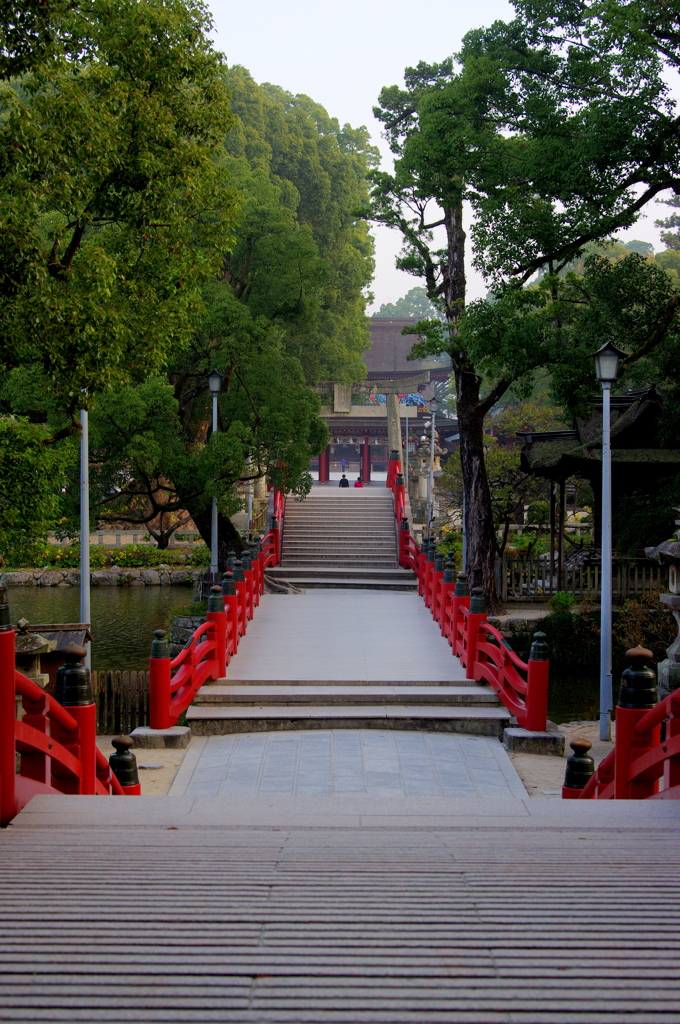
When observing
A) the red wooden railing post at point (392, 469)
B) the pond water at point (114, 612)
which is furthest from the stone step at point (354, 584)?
the red wooden railing post at point (392, 469)

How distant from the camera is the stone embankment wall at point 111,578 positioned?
30141 millimetres

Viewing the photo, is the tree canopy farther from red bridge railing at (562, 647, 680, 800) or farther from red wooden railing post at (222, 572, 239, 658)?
red bridge railing at (562, 647, 680, 800)

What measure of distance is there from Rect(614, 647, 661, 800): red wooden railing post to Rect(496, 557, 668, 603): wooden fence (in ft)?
45.1

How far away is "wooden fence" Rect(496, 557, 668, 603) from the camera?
20.5 m

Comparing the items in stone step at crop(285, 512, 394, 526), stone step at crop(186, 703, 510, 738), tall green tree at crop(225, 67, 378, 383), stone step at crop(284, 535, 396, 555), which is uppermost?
tall green tree at crop(225, 67, 378, 383)

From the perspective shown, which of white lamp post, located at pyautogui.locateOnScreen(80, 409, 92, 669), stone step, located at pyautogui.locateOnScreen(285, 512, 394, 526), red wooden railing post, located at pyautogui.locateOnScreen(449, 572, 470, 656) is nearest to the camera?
red wooden railing post, located at pyautogui.locateOnScreen(449, 572, 470, 656)

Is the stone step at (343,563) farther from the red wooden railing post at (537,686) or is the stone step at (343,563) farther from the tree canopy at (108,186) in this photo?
the red wooden railing post at (537,686)

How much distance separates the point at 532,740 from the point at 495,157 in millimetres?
11637

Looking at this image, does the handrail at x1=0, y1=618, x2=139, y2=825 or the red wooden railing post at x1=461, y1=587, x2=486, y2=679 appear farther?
the red wooden railing post at x1=461, y1=587, x2=486, y2=679

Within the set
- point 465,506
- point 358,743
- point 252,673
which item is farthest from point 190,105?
point 465,506

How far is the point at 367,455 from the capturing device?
4772 centimetres

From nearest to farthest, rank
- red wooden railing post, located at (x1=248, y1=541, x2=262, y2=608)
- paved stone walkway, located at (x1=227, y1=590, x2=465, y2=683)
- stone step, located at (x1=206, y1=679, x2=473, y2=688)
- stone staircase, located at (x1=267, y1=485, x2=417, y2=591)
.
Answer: stone step, located at (x1=206, y1=679, x2=473, y2=688), paved stone walkway, located at (x1=227, y1=590, x2=465, y2=683), red wooden railing post, located at (x1=248, y1=541, x2=262, y2=608), stone staircase, located at (x1=267, y1=485, x2=417, y2=591)

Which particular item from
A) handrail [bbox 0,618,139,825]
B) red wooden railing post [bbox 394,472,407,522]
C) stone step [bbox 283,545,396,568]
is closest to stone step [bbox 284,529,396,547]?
stone step [bbox 283,545,396,568]

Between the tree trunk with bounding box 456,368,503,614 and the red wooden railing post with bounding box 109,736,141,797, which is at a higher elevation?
the tree trunk with bounding box 456,368,503,614
